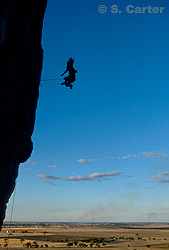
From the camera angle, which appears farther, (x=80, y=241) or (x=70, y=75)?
(x=80, y=241)

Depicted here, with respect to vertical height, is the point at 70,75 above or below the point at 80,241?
above

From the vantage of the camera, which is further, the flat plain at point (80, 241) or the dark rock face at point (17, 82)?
the flat plain at point (80, 241)

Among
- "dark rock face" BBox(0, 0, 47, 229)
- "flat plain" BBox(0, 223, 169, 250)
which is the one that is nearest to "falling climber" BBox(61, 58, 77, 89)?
"dark rock face" BBox(0, 0, 47, 229)

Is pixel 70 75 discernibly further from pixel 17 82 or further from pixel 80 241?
pixel 80 241

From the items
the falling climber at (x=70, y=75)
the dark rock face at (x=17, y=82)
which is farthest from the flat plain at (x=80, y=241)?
the falling climber at (x=70, y=75)

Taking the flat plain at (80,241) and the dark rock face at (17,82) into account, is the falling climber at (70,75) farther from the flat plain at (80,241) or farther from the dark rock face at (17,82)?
the flat plain at (80,241)

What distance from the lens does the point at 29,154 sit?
24.1m

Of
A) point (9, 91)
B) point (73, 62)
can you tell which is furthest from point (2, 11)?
point (73, 62)

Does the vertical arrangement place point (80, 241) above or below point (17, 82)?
below

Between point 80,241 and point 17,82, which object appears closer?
point 17,82

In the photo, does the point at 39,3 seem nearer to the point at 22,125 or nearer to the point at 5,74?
the point at 5,74

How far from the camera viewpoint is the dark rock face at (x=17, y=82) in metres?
15.8

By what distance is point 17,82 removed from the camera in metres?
18.0

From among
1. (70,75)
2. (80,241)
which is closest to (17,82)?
(70,75)
